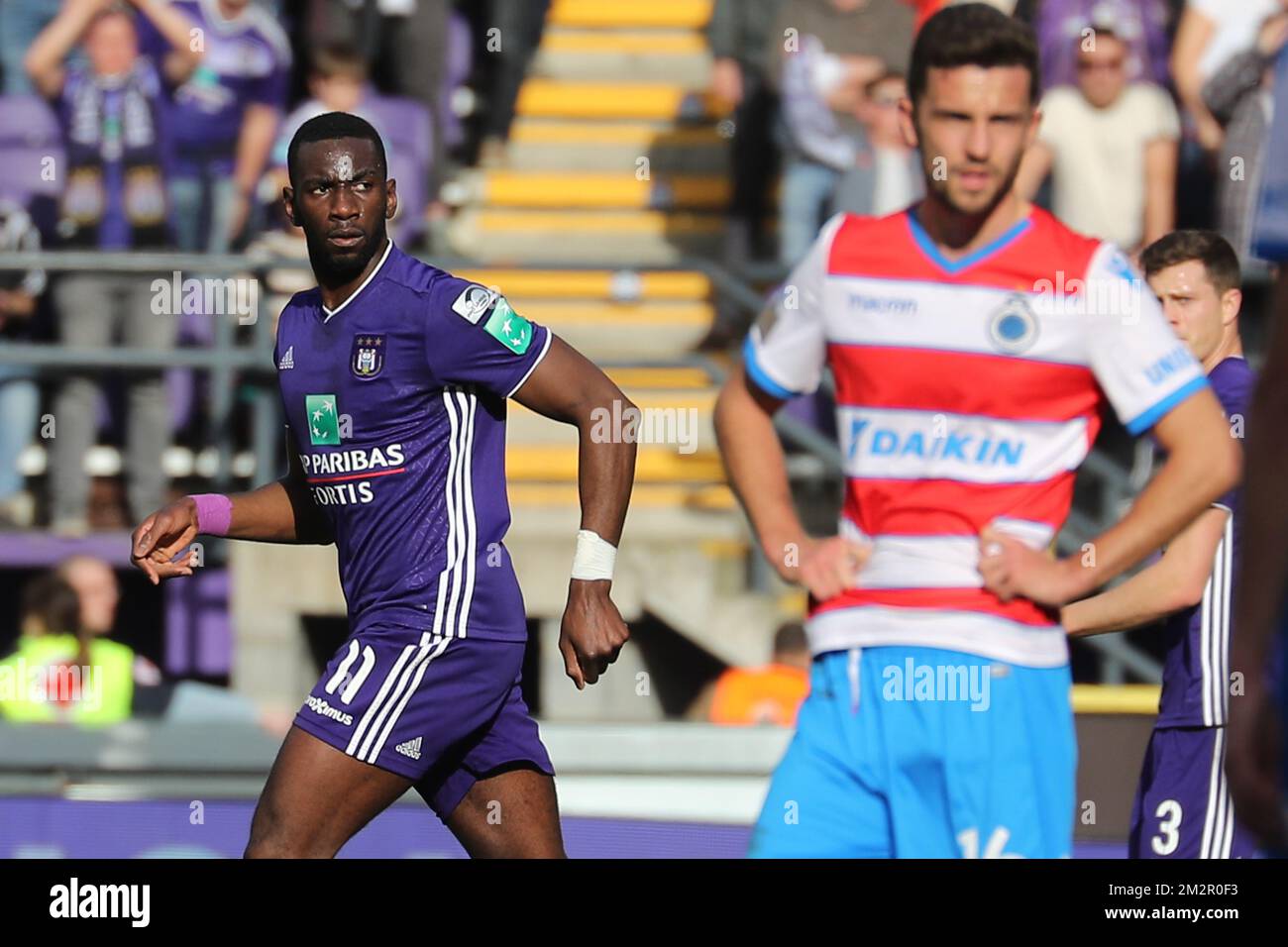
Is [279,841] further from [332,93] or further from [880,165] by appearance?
[332,93]

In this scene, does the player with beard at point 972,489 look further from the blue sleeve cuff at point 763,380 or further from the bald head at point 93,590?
the bald head at point 93,590

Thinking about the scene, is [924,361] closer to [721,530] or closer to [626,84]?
[721,530]

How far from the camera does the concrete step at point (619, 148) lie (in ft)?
34.6

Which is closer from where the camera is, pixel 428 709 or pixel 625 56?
pixel 428 709

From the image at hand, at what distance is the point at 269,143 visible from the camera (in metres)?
9.26

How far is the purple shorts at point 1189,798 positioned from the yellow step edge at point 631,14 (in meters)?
6.27

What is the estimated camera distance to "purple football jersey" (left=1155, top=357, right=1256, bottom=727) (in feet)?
17.6

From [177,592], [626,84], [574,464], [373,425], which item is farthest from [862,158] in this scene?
[373,425]

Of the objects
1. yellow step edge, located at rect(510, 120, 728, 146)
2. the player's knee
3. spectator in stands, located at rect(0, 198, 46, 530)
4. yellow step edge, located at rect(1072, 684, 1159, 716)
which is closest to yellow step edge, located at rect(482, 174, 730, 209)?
yellow step edge, located at rect(510, 120, 728, 146)

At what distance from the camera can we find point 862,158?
355 inches

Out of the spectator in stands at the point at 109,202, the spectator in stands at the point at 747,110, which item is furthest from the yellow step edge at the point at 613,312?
the spectator in stands at the point at 109,202

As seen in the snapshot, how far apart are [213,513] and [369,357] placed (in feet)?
1.83

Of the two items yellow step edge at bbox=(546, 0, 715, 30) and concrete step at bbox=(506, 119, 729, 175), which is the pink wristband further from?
yellow step edge at bbox=(546, 0, 715, 30)

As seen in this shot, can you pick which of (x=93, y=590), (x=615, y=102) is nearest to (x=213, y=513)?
(x=93, y=590)
